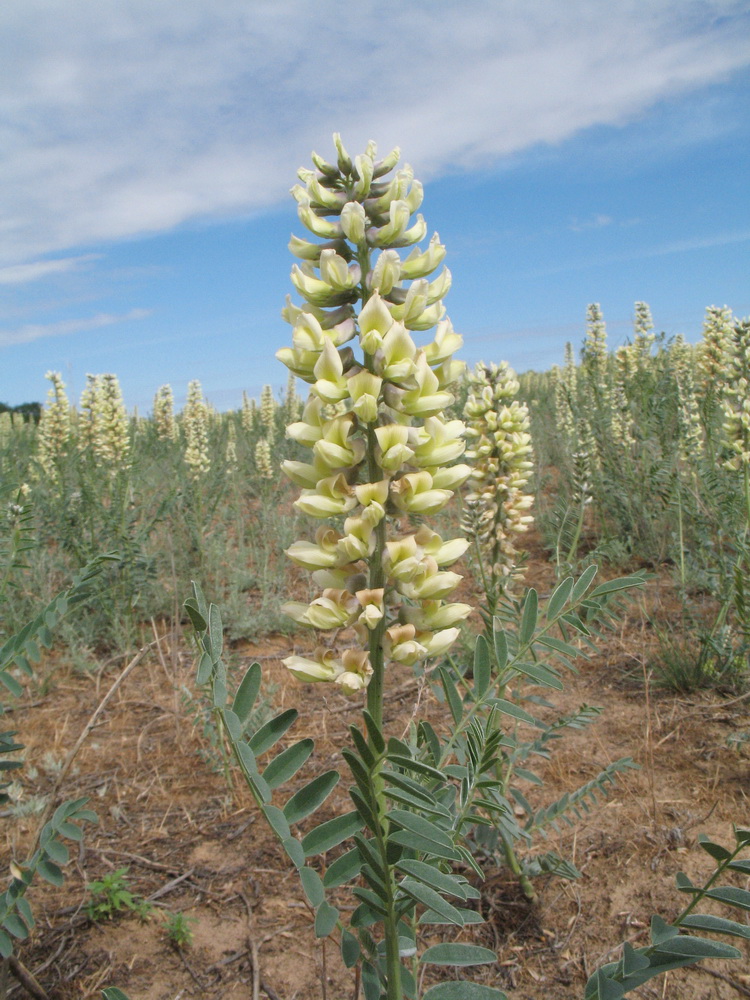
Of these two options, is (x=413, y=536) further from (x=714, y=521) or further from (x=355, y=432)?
(x=714, y=521)

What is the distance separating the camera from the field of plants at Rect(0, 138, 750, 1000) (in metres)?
1.24

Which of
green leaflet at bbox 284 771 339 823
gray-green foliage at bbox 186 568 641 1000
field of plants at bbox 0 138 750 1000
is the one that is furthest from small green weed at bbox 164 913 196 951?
green leaflet at bbox 284 771 339 823

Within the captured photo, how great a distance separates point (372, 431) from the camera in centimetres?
137

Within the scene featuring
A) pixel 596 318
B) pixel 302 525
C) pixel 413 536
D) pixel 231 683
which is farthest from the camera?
pixel 596 318

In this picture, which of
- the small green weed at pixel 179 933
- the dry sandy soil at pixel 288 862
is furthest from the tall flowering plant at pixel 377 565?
the small green weed at pixel 179 933

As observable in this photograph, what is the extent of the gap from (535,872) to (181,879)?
134 cm

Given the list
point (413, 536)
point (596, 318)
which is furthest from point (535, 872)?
point (596, 318)

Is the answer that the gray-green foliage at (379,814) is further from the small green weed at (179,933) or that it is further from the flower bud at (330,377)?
the small green weed at (179,933)

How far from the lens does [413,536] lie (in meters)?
1.36

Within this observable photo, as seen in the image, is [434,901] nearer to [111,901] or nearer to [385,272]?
[385,272]

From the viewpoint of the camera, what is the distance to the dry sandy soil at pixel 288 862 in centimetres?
214

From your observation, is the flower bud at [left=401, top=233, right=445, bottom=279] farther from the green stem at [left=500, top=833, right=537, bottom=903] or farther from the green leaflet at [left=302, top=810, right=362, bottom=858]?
the green stem at [left=500, top=833, right=537, bottom=903]

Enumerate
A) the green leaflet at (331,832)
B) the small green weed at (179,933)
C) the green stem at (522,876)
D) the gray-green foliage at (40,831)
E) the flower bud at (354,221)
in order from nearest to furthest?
the green leaflet at (331,832) < the flower bud at (354,221) < the gray-green foliage at (40,831) < the small green weed at (179,933) < the green stem at (522,876)

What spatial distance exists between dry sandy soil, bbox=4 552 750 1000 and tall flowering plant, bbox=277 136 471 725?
0.98m
